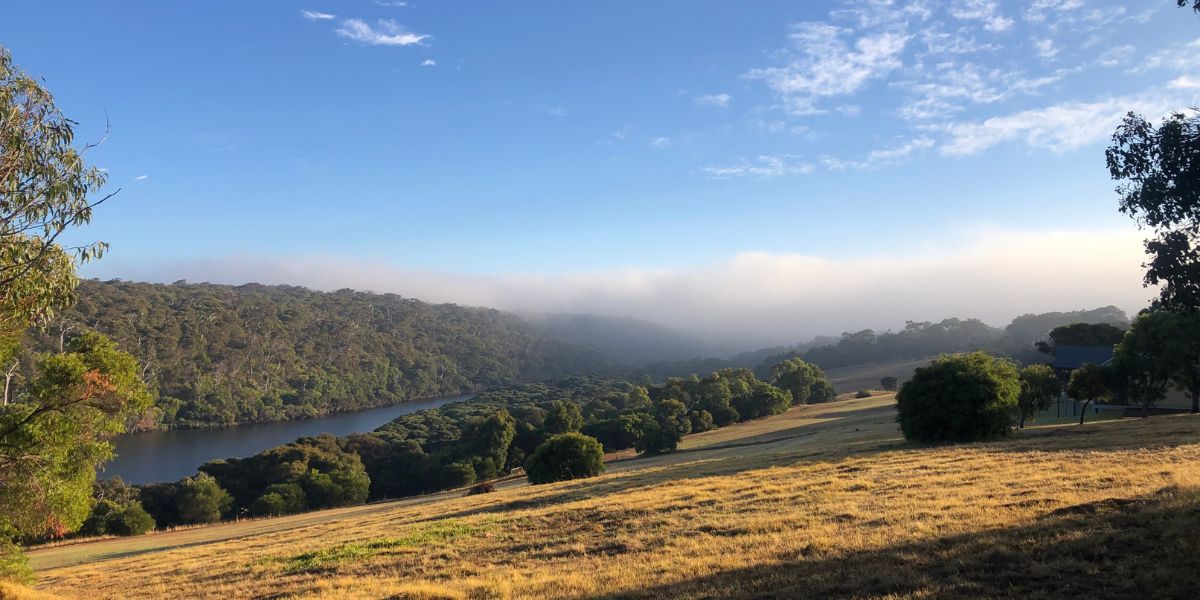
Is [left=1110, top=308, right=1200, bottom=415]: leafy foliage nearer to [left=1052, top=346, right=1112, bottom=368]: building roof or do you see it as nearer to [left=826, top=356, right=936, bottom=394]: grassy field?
[left=1052, top=346, right=1112, bottom=368]: building roof

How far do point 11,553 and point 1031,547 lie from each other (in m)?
23.6

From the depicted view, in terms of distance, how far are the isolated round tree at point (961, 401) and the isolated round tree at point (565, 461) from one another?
2132cm

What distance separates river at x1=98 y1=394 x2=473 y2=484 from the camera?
313ft

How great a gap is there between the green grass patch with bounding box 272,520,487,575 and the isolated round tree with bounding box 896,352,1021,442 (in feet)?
85.2

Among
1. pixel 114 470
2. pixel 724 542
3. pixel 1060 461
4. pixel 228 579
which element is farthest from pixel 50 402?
pixel 114 470

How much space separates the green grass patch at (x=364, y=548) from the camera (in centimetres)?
1650

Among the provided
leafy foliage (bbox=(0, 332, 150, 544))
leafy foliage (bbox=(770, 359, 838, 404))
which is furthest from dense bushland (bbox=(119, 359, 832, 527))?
leafy foliage (bbox=(0, 332, 150, 544))

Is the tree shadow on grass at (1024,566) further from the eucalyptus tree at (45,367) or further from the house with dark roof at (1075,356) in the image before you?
the house with dark roof at (1075,356)

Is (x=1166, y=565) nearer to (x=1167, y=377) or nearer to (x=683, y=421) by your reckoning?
(x=1167, y=377)

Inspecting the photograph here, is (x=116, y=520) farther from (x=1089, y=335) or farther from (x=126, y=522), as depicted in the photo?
(x=1089, y=335)

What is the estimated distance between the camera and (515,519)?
67.6ft

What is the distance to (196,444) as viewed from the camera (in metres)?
120

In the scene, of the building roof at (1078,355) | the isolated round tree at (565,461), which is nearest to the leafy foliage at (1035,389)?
the isolated round tree at (565,461)

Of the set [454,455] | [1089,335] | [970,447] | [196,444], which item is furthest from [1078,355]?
[196,444]
